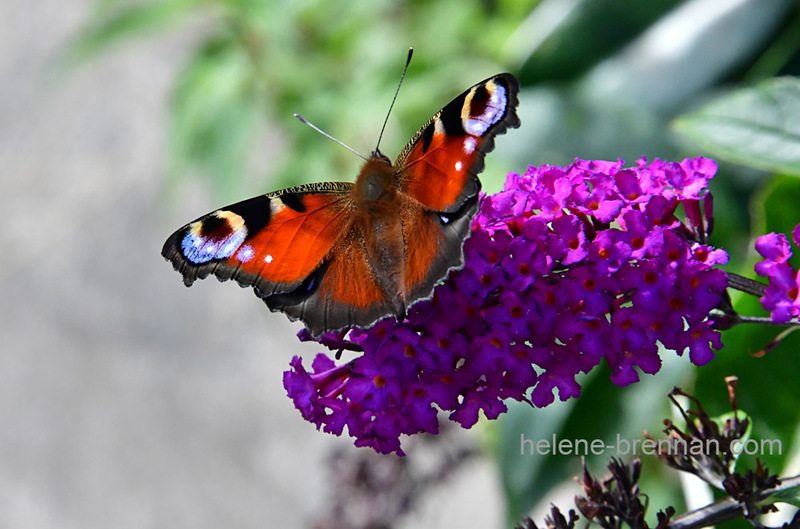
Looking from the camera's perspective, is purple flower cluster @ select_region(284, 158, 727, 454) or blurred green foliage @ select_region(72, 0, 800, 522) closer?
purple flower cluster @ select_region(284, 158, 727, 454)

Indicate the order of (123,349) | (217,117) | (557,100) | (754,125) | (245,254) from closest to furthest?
(245,254)
(754,125)
(557,100)
(217,117)
(123,349)

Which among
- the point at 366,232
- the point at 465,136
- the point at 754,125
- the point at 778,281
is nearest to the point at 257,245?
the point at 366,232

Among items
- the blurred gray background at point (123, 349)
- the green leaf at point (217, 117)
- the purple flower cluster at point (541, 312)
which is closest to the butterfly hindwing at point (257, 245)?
the purple flower cluster at point (541, 312)

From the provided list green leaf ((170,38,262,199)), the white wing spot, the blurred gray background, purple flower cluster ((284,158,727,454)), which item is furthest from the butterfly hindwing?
the blurred gray background

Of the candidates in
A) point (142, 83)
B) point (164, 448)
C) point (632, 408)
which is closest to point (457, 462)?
point (632, 408)

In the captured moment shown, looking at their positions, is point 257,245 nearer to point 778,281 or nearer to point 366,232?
point 366,232

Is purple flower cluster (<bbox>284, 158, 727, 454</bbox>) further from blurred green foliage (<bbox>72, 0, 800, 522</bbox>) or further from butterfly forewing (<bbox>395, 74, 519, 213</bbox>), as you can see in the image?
blurred green foliage (<bbox>72, 0, 800, 522</bbox>)

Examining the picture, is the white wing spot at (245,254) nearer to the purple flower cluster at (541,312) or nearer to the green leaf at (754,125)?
the purple flower cluster at (541,312)
